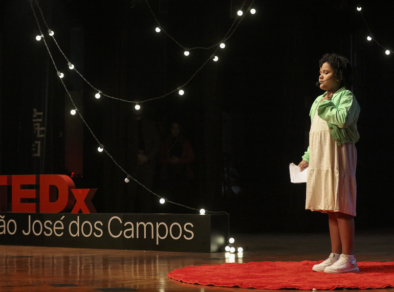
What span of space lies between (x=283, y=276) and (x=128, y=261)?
1.31 m

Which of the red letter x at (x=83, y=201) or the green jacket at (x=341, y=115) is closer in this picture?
the green jacket at (x=341, y=115)

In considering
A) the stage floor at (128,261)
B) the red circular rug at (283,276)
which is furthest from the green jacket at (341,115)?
the stage floor at (128,261)

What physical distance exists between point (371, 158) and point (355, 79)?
36.5 inches

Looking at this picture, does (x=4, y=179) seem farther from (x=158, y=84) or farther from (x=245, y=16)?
(x=245, y=16)

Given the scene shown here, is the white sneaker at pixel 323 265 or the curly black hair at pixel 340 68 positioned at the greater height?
the curly black hair at pixel 340 68

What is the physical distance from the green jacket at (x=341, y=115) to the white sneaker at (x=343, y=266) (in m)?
0.57

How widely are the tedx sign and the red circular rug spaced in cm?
208

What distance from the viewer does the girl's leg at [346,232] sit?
3170 millimetres

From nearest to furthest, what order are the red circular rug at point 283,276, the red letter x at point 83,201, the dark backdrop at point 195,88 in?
1. the red circular rug at point 283,276
2. the red letter x at point 83,201
3. the dark backdrop at point 195,88

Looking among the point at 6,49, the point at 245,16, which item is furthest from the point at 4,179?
the point at 245,16

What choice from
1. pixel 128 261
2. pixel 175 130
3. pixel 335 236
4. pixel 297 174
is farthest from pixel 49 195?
pixel 335 236

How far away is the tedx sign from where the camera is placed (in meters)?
5.30

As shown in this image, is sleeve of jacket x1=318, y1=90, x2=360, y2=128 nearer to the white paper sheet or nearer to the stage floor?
the white paper sheet

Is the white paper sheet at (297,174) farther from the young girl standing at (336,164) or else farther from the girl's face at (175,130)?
the girl's face at (175,130)
